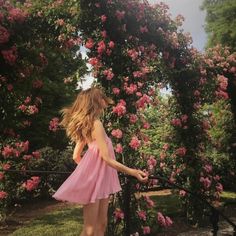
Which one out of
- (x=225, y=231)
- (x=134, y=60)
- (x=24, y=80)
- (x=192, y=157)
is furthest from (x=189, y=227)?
(x=24, y=80)

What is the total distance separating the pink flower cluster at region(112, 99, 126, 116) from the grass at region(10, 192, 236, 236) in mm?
2887

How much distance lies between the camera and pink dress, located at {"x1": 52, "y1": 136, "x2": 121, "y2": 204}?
11.6 feet

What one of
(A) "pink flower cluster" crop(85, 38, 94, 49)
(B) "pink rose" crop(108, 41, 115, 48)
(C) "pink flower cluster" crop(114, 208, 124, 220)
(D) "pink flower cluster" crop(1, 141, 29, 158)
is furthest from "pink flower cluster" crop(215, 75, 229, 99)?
(D) "pink flower cluster" crop(1, 141, 29, 158)

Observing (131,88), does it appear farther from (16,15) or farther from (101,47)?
(16,15)

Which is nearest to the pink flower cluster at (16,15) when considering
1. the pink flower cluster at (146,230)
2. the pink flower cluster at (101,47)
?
the pink flower cluster at (101,47)

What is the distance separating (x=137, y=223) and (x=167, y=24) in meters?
4.01

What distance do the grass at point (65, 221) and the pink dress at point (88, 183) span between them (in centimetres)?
528

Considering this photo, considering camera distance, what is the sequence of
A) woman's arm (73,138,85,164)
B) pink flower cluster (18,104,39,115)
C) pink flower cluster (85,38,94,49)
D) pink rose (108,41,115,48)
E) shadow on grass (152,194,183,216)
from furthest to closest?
shadow on grass (152,194,183,216) → pink flower cluster (18,104,39,115) → pink flower cluster (85,38,94,49) → pink rose (108,41,115,48) → woman's arm (73,138,85,164)

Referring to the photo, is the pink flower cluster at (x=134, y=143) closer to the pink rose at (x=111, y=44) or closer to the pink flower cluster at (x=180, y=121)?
the pink rose at (x=111, y=44)

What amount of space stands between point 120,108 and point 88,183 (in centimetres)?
359

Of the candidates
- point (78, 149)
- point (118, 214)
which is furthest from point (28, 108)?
point (78, 149)

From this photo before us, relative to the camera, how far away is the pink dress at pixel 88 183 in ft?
11.6

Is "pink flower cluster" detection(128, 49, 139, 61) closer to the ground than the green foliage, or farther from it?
closer to the ground

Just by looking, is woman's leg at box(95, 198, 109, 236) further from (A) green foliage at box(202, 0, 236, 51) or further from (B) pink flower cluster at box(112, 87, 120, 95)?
(A) green foliage at box(202, 0, 236, 51)
